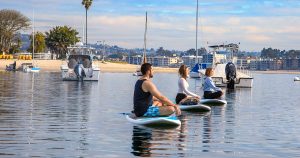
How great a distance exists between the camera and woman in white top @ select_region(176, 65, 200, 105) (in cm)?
2289

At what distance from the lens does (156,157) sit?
13.4 metres

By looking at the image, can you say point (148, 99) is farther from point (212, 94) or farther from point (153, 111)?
point (212, 94)

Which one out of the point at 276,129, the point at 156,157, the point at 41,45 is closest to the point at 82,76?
the point at 276,129

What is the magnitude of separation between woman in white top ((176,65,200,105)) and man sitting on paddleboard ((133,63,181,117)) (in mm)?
3468

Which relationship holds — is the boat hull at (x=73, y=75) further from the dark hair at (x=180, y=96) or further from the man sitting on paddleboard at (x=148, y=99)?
the man sitting on paddleboard at (x=148, y=99)

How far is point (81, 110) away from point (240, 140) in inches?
414

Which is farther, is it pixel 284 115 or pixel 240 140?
pixel 284 115

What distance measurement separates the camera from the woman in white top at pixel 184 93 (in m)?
22.9

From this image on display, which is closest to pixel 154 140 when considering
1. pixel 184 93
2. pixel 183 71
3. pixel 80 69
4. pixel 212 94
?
pixel 183 71

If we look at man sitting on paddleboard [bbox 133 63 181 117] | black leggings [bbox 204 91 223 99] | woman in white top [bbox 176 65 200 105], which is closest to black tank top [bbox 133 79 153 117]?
man sitting on paddleboard [bbox 133 63 181 117]

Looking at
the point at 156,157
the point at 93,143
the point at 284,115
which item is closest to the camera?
the point at 156,157

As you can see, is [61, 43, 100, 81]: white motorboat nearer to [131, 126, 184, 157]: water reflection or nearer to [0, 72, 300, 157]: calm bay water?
[0, 72, 300, 157]: calm bay water

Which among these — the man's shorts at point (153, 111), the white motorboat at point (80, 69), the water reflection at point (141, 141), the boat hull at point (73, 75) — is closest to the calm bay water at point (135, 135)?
the water reflection at point (141, 141)

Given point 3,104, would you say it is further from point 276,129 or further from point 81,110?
point 276,129
